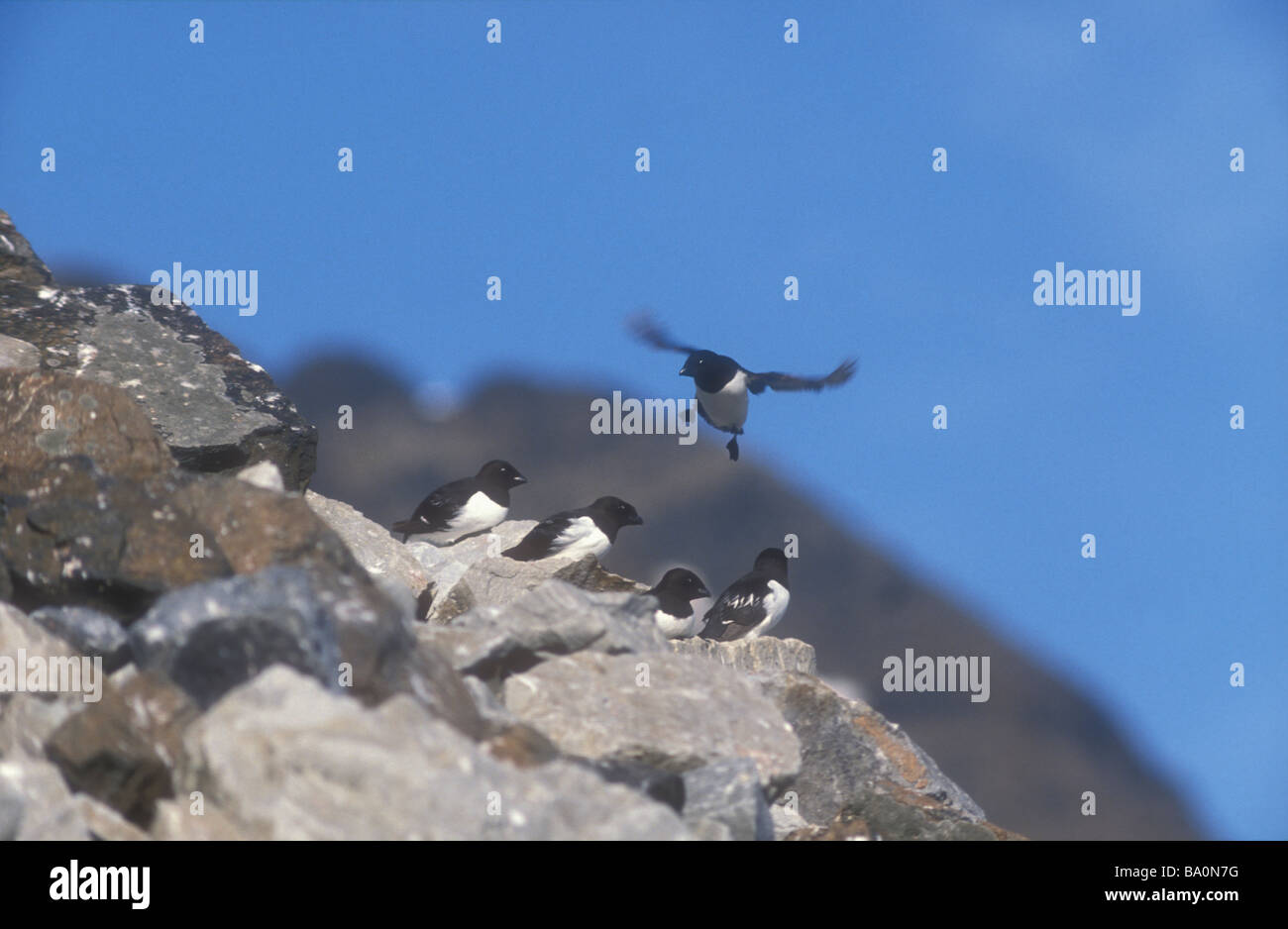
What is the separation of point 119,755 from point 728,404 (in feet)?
37.6

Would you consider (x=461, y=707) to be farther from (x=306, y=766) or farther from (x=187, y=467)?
(x=187, y=467)

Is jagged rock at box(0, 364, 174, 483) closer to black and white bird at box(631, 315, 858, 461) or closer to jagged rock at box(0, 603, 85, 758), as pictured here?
jagged rock at box(0, 603, 85, 758)

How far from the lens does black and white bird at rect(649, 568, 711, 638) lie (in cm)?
1159

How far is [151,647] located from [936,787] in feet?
21.6

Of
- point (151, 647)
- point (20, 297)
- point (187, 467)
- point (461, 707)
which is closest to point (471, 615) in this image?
point (461, 707)

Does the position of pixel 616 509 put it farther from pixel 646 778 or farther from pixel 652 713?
pixel 646 778

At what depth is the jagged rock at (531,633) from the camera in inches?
268

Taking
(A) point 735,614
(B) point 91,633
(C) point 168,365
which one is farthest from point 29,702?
(A) point 735,614

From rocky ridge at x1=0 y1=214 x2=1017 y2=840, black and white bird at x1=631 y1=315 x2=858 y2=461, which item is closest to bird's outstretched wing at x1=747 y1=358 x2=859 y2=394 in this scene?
black and white bird at x1=631 y1=315 x2=858 y2=461

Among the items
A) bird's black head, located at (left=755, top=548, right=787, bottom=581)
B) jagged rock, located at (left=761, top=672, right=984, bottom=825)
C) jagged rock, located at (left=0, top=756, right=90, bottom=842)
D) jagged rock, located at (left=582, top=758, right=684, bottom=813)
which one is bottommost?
jagged rock, located at (left=761, top=672, right=984, bottom=825)

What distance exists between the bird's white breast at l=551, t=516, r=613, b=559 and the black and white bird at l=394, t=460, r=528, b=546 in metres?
1.19

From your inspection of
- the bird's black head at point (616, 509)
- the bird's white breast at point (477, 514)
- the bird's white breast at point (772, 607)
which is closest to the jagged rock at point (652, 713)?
the bird's white breast at point (772, 607)

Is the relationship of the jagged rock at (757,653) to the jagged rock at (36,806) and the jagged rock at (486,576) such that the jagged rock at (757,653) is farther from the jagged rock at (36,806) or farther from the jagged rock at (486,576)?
the jagged rock at (36,806)
